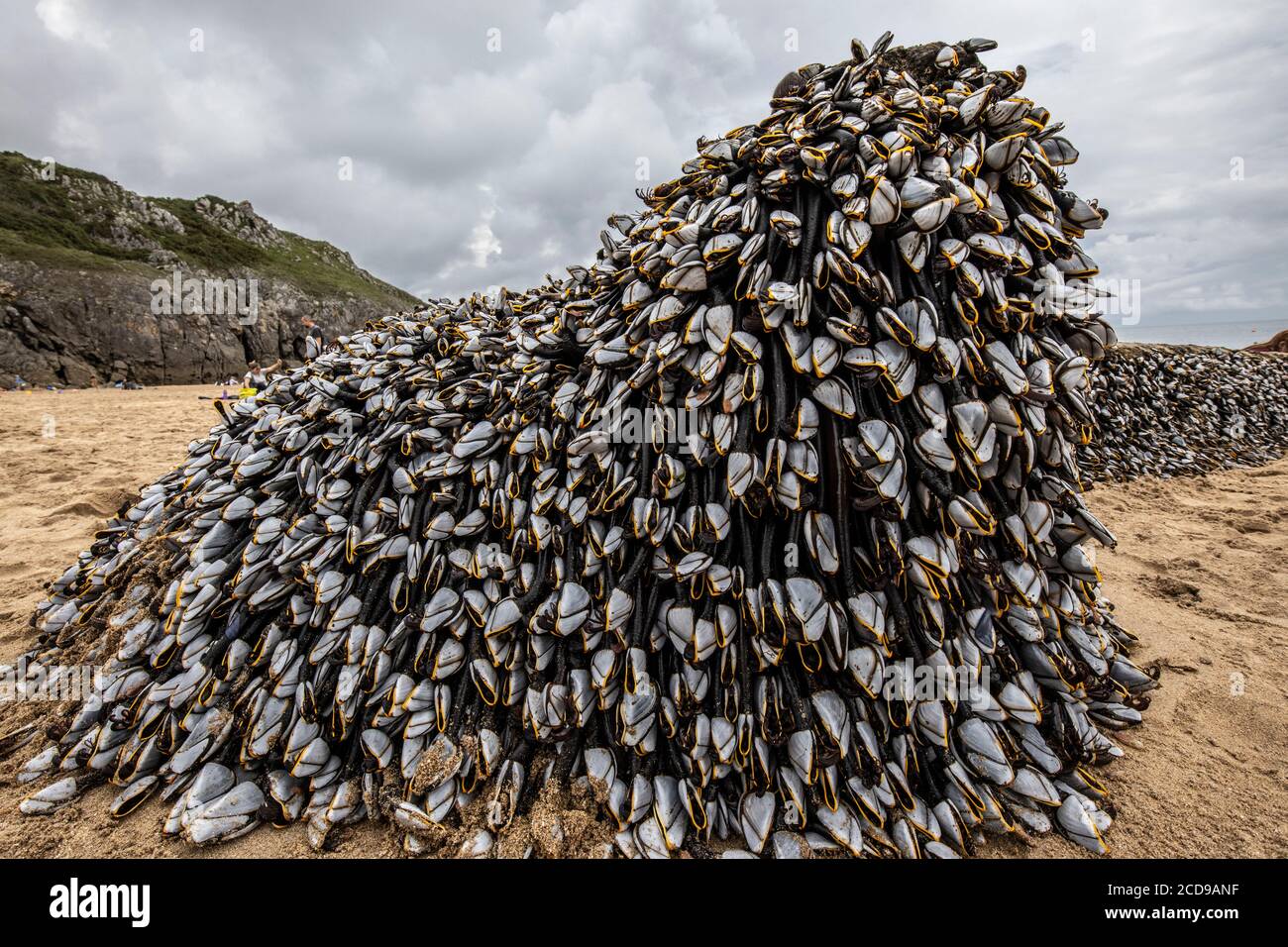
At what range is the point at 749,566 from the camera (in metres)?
1.55

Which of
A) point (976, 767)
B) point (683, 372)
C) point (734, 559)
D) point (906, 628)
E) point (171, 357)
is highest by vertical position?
point (171, 357)

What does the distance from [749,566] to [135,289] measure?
25649 mm

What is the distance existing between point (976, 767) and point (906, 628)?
18.1 inches

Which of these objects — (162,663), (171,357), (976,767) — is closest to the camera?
(976,767)
